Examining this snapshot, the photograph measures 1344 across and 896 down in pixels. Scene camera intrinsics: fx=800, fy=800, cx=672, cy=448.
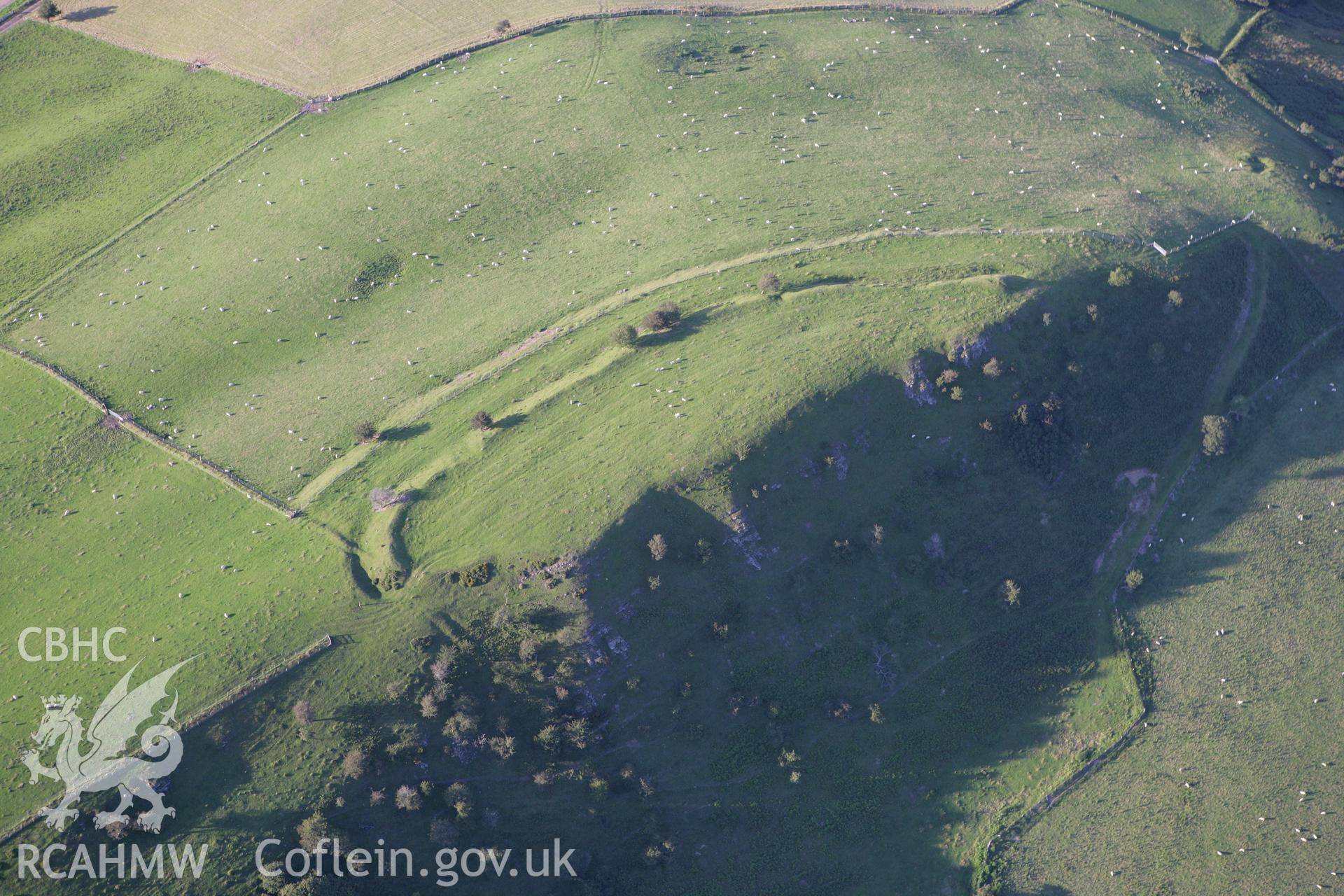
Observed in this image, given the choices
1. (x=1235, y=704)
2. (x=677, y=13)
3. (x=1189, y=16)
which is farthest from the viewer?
(x=1189, y=16)

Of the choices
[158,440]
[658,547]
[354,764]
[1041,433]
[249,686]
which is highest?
[1041,433]

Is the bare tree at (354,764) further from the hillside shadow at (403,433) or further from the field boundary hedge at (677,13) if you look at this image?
the field boundary hedge at (677,13)

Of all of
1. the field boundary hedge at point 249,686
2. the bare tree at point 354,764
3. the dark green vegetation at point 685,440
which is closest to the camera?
the field boundary hedge at point 249,686

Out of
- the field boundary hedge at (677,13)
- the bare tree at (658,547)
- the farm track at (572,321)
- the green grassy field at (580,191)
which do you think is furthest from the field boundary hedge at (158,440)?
the field boundary hedge at (677,13)

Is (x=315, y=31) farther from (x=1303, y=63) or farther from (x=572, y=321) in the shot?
(x=1303, y=63)

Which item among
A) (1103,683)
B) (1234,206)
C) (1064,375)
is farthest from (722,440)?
(1234,206)

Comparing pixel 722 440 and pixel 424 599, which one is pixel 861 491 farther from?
pixel 424 599

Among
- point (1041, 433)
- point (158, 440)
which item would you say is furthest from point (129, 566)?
point (1041, 433)
